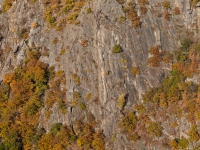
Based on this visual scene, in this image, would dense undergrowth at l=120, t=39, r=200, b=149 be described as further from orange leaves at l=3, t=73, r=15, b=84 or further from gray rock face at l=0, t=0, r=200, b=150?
orange leaves at l=3, t=73, r=15, b=84

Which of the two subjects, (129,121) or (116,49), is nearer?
(129,121)

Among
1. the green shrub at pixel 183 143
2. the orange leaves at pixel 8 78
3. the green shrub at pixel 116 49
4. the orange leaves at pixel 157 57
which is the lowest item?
the green shrub at pixel 183 143

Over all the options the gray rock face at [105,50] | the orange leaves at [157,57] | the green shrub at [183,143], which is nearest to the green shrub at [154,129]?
the gray rock face at [105,50]

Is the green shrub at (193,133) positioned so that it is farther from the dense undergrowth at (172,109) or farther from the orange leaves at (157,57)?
the orange leaves at (157,57)

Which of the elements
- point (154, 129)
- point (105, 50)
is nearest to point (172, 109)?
point (154, 129)

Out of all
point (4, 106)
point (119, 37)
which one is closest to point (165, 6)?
point (119, 37)

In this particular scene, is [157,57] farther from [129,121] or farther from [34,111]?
[34,111]
